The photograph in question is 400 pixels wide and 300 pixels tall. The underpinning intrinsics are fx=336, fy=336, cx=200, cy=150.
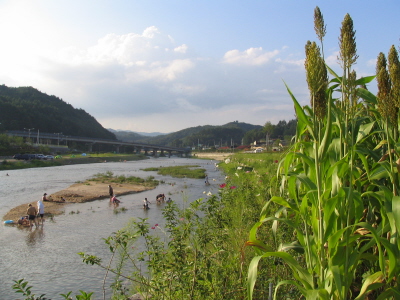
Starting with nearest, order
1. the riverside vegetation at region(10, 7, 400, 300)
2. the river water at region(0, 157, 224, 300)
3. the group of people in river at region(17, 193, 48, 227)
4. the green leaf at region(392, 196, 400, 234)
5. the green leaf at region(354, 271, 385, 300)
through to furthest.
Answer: the green leaf at region(392, 196, 400, 234) < the riverside vegetation at region(10, 7, 400, 300) < the green leaf at region(354, 271, 385, 300) < the river water at region(0, 157, 224, 300) < the group of people in river at region(17, 193, 48, 227)

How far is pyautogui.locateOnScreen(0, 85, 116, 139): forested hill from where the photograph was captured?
11281cm

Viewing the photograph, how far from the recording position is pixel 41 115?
125812 millimetres

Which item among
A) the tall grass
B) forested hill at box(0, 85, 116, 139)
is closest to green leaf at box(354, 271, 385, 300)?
the tall grass

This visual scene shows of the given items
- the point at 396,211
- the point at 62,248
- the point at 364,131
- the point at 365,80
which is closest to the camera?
the point at 396,211

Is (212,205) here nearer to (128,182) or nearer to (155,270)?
(155,270)

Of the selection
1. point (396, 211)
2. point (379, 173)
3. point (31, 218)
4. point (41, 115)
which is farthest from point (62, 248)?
point (41, 115)

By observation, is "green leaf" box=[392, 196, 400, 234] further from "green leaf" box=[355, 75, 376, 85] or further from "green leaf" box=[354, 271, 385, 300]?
"green leaf" box=[355, 75, 376, 85]

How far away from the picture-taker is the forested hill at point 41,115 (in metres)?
113

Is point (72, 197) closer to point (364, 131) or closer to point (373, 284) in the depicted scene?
point (364, 131)

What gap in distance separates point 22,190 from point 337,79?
3146 cm

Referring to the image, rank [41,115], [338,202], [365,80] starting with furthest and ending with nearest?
[41,115]
[365,80]
[338,202]

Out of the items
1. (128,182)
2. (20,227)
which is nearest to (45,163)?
(128,182)

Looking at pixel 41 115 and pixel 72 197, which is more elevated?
pixel 41 115

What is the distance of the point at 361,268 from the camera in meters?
3.36
